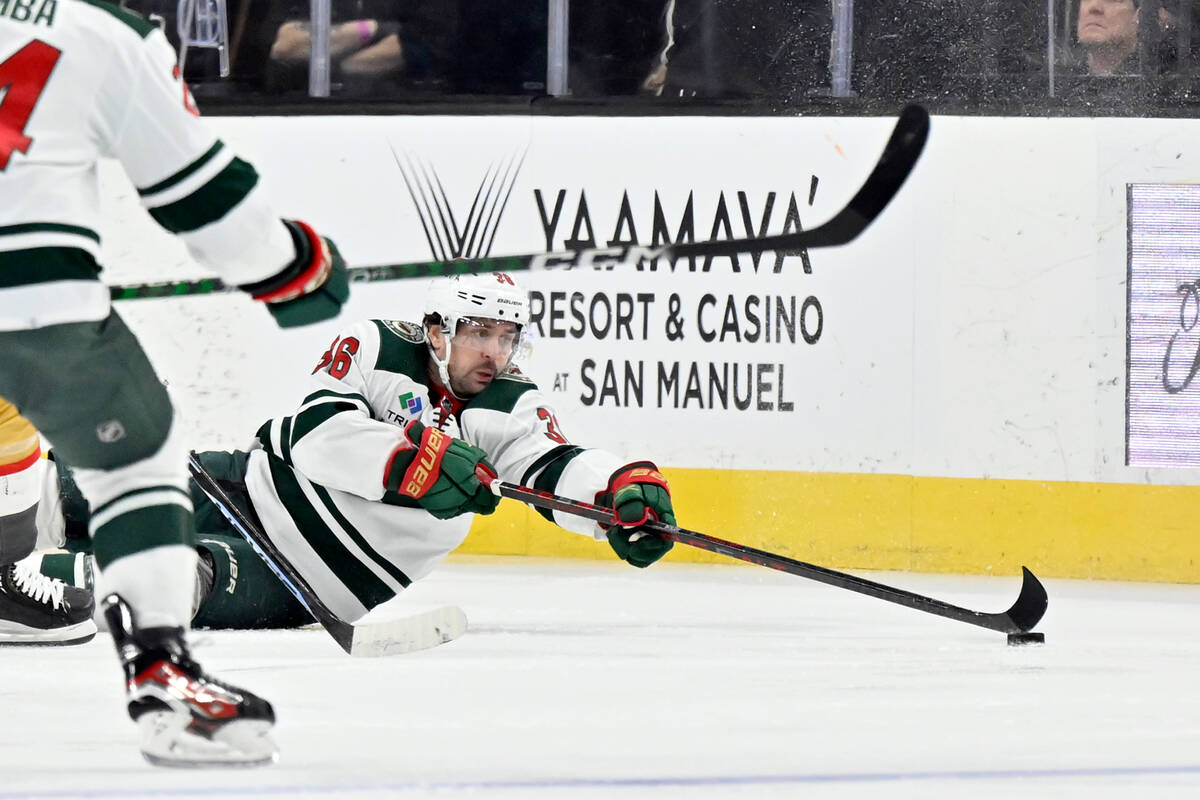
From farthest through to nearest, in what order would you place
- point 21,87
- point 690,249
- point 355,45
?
point 355,45, point 690,249, point 21,87

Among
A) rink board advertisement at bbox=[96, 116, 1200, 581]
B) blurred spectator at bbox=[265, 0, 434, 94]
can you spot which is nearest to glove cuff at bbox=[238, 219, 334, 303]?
rink board advertisement at bbox=[96, 116, 1200, 581]

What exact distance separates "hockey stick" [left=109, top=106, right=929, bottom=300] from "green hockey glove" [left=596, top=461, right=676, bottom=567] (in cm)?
46

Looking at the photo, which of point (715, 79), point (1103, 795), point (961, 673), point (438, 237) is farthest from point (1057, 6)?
point (1103, 795)

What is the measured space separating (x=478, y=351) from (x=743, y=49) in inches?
65.2

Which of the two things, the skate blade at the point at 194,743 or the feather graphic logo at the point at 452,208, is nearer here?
the skate blade at the point at 194,743

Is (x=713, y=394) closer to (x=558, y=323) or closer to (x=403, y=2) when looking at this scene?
(x=558, y=323)

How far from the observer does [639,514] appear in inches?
112

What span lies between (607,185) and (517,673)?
188 cm

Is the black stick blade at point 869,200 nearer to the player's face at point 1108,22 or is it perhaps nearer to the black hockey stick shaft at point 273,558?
the black hockey stick shaft at point 273,558

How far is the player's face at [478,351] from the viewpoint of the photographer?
9.71 feet

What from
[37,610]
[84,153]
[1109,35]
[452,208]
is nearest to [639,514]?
[37,610]

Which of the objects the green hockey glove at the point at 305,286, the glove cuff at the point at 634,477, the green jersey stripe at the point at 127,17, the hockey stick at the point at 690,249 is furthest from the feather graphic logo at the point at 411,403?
the green jersey stripe at the point at 127,17

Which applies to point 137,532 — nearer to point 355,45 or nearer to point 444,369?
point 444,369

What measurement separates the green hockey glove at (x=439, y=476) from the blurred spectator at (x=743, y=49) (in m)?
1.75
